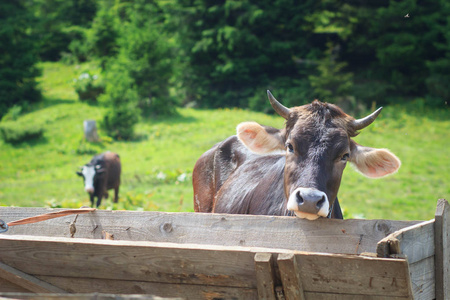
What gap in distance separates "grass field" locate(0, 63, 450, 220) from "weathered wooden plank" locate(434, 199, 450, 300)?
16.3 ft

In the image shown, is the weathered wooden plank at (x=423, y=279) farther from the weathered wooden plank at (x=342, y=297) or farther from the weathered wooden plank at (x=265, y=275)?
the weathered wooden plank at (x=265, y=275)

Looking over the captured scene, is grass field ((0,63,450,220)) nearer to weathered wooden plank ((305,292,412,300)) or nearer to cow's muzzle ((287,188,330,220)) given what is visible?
cow's muzzle ((287,188,330,220))

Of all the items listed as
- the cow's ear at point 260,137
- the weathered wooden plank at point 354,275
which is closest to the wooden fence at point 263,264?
the weathered wooden plank at point 354,275

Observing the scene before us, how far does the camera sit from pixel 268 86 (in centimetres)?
2408

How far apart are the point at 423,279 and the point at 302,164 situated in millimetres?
1229

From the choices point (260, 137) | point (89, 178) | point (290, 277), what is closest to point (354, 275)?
point (290, 277)

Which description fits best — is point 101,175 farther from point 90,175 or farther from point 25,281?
point 25,281

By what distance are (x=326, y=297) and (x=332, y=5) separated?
23.9 meters

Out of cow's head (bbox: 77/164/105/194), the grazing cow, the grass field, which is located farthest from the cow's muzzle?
cow's head (bbox: 77/164/105/194)

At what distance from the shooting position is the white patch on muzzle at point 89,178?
1121 centimetres

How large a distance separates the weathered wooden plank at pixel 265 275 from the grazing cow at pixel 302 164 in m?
0.86

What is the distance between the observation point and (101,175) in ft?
38.1

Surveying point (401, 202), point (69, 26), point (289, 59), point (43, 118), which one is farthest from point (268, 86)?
point (69, 26)

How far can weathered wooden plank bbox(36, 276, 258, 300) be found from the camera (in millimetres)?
2084
